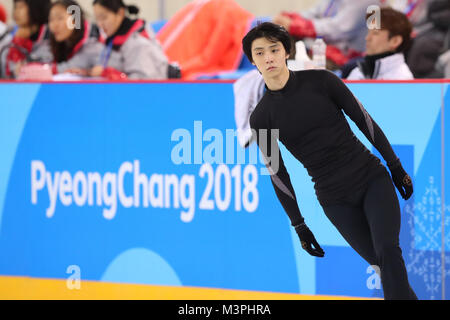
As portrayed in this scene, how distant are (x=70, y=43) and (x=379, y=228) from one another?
2867 millimetres

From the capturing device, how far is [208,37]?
669cm

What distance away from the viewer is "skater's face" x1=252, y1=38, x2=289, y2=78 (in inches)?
140

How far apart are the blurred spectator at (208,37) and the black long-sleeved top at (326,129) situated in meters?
2.73

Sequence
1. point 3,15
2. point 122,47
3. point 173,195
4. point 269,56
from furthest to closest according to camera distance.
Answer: point 3,15, point 122,47, point 173,195, point 269,56

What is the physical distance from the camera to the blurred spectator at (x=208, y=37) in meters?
6.45

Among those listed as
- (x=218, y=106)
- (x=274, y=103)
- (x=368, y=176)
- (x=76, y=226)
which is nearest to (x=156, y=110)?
(x=218, y=106)

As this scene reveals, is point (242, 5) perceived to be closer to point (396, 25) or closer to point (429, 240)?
point (396, 25)

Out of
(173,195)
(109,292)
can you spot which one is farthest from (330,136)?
(109,292)

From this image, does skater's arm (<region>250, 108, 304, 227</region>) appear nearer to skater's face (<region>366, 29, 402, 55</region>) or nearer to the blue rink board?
the blue rink board

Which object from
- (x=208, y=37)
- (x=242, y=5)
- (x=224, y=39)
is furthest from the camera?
(x=242, y=5)

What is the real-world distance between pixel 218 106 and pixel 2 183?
1340 millimetres

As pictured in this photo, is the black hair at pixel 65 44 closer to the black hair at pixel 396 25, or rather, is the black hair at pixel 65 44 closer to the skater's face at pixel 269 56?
the black hair at pixel 396 25

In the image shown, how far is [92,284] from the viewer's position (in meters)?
4.66

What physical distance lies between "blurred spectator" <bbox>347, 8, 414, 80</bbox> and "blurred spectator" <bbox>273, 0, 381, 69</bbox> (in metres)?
0.44
